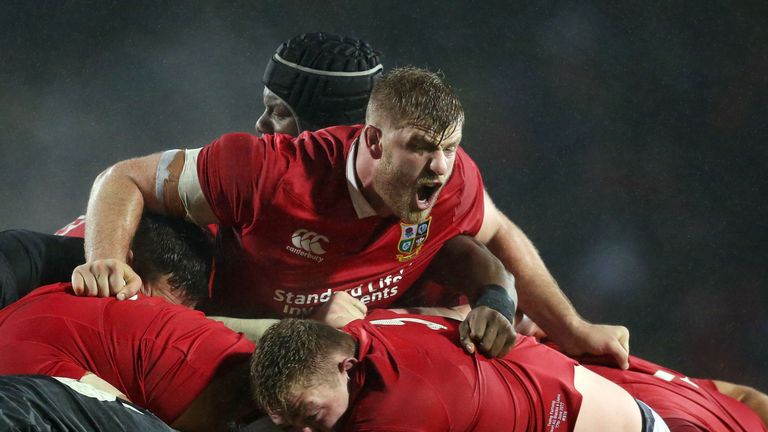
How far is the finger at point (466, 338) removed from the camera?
5.55 ft

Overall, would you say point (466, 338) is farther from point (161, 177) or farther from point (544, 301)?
point (161, 177)

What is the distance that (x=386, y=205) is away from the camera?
78.4 inches

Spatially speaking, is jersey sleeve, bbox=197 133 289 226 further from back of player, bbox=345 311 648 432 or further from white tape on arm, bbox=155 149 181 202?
back of player, bbox=345 311 648 432

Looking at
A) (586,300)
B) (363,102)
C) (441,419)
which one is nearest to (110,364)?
(441,419)

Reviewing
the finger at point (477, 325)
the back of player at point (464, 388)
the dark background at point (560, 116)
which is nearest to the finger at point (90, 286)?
the back of player at point (464, 388)

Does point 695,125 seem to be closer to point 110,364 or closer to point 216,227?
point 216,227

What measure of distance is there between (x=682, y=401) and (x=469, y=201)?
61 cm

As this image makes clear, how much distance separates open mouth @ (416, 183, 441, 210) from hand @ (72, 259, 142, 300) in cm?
56

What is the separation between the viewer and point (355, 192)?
1995 mm

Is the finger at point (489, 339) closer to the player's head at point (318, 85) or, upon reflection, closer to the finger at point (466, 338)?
the finger at point (466, 338)

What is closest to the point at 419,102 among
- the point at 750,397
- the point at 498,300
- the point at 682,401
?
the point at 498,300

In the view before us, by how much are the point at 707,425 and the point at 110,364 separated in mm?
1153

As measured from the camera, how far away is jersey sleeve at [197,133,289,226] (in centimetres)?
195

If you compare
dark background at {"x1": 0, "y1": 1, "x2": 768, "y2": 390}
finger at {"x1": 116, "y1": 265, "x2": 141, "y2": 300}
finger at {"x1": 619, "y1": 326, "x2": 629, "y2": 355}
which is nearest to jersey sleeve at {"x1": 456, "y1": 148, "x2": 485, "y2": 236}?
finger at {"x1": 619, "y1": 326, "x2": 629, "y2": 355}
